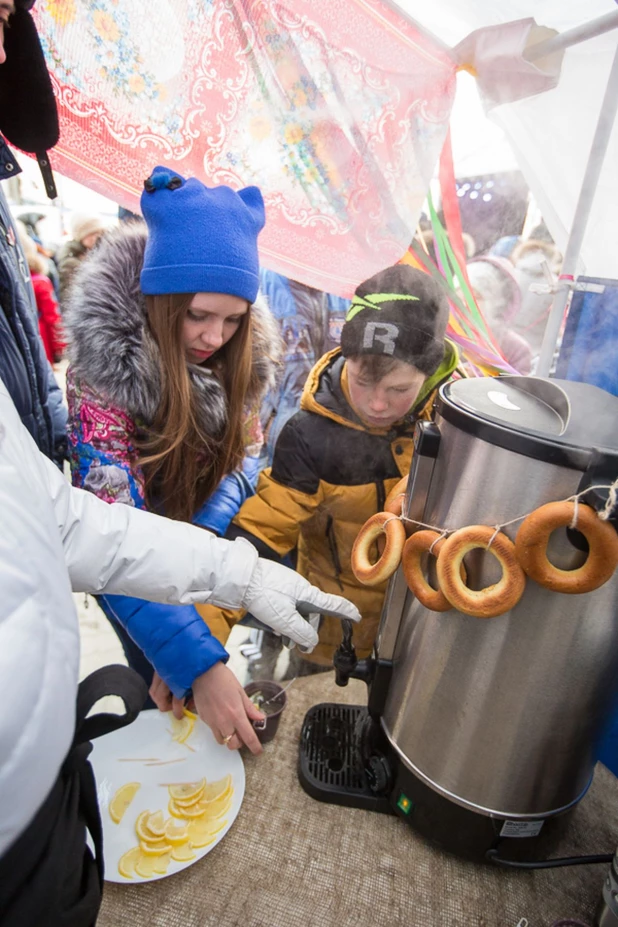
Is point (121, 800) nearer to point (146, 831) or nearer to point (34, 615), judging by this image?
point (146, 831)

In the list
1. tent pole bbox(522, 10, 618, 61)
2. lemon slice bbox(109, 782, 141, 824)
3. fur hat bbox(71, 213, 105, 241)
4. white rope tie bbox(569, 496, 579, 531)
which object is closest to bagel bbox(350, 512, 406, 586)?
white rope tie bbox(569, 496, 579, 531)

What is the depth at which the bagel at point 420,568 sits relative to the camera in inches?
28.5

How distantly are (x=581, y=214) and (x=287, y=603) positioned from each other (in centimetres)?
106

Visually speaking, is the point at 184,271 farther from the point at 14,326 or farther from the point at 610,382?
the point at 610,382

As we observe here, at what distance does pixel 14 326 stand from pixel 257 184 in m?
0.69

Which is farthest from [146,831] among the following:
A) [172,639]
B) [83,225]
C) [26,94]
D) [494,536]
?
[83,225]

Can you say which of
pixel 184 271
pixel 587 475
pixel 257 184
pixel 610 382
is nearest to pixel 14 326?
pixel 184 271

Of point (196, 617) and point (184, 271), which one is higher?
point (184, 271)

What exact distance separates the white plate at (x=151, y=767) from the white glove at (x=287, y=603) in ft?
0.99

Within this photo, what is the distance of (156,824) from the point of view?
867 millimetres

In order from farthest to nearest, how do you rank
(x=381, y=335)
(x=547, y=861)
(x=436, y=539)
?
(x=381, y=335) < (x=547, y=861) < (x=436, y=539)

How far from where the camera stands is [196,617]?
1.08 metres

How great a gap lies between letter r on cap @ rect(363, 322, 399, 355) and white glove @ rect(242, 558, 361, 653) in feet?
1.95

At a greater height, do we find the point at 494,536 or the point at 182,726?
the point at 494,536
